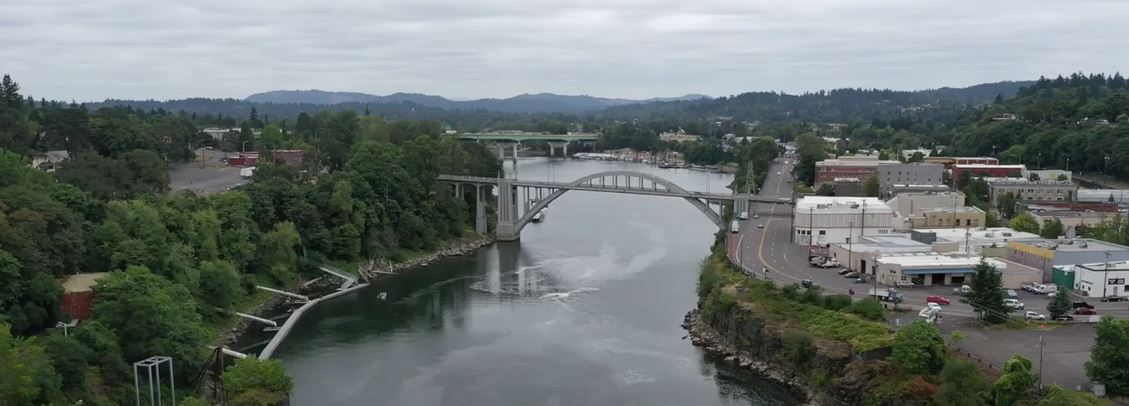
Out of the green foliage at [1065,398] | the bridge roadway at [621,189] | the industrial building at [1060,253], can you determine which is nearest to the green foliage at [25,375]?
the green foliage at [1065,398]

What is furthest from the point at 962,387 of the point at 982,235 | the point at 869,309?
the point at 982,235

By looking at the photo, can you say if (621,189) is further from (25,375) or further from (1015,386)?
(25,375)

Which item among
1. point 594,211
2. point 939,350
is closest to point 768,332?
point 939,350

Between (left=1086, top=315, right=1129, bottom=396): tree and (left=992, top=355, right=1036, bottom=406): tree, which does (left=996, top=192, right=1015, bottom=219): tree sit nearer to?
(left=1086, top=315, right=1129, bottom=396): tree

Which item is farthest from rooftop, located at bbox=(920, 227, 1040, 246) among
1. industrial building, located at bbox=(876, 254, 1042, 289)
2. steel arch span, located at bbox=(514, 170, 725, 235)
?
steel arch span, located at bbox=(514, 170, 725, 235)

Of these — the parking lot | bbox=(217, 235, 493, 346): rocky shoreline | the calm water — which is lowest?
the calm water

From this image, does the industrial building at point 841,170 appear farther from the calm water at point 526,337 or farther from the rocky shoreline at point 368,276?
the rocky shoreline at point 368,276
